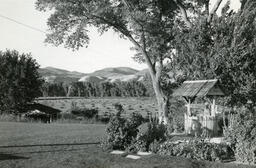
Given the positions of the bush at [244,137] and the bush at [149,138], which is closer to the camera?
the bush at [244,137]

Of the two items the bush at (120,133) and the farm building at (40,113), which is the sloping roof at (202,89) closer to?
the bush at (120,133)

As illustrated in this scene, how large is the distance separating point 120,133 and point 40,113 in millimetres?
30787

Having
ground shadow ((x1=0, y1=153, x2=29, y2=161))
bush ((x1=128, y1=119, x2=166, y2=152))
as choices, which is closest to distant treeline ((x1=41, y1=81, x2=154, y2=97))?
bush ((x1=128, y1=119, x2=166, y2=152))

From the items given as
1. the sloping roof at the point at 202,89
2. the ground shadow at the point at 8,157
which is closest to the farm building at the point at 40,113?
the sloping roof at the point at 202,89

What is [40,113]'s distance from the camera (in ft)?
146

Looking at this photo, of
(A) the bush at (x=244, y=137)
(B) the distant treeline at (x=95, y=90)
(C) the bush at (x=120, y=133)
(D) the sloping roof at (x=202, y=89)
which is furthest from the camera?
(B) the distant treeline at (x=95, y=90)

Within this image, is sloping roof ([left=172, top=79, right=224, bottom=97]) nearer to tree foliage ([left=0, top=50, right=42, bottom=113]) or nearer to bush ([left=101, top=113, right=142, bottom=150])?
bush ([left=101, top=113, right=142, bottom=150])

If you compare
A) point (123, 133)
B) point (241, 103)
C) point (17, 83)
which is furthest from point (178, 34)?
point (17, 83)

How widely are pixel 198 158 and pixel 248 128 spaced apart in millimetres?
2136

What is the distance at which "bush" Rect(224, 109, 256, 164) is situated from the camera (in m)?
12.4

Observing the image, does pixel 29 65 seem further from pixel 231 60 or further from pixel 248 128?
pixel 248 128

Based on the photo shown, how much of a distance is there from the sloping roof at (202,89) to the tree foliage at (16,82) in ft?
93.2

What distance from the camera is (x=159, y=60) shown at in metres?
28.2

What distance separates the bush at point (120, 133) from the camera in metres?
15.5
